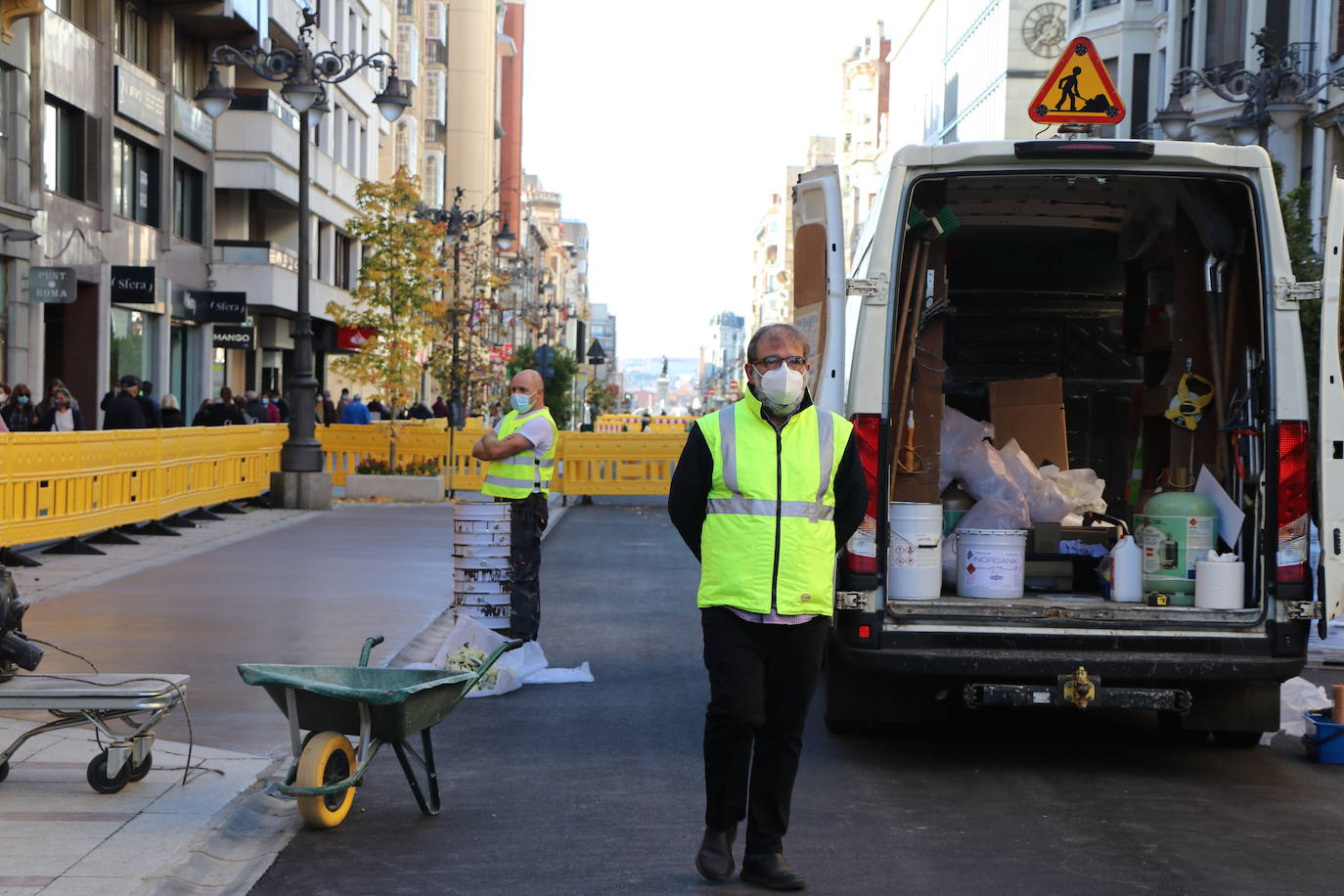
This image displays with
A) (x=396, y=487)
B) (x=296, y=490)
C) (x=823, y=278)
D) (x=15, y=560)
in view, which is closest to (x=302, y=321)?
(x=296, y=490)

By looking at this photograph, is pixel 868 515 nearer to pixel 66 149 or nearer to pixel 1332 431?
pixel 1332 431

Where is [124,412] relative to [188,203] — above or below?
below

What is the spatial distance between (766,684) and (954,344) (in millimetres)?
6048

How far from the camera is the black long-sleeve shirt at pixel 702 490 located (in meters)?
5.83

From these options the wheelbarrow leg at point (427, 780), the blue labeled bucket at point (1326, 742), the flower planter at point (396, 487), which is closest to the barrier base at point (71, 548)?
the flower planter at point (396, 487)

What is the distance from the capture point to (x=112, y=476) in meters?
17.8

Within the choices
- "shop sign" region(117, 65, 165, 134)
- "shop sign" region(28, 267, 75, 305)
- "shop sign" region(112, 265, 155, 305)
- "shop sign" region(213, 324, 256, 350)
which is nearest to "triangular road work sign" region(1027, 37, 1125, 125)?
"shop sign" region(28, 267, 75, 305)

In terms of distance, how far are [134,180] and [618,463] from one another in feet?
35.8

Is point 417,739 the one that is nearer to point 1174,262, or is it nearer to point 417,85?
point 1174,262

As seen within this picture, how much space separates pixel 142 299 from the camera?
2997cm

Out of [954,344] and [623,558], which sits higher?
[954,344]

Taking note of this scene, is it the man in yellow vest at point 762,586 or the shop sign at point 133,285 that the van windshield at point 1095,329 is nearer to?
the man in yellow vest at point 762,586

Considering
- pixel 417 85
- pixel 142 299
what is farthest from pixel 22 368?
pixel 417 85

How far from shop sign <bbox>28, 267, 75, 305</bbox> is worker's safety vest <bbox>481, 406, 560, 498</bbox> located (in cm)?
1618
